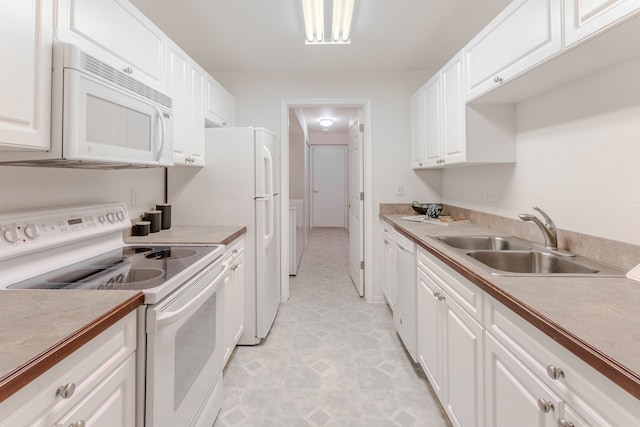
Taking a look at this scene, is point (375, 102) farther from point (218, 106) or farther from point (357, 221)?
point (218, 106)

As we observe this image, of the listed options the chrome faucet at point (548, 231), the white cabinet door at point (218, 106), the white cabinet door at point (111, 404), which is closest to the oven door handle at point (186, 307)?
the white cabinet door at point (111, 404)

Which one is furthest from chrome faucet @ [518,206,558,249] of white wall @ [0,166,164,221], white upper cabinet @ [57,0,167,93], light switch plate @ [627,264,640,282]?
white wall @ [0,166,164,221]

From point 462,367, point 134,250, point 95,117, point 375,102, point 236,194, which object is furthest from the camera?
point 375,102

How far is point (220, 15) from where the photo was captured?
7.18 ft

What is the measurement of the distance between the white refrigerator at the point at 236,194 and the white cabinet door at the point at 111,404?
1.43 m

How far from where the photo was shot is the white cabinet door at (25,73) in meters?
0.93

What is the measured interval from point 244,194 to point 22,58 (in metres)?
1.47

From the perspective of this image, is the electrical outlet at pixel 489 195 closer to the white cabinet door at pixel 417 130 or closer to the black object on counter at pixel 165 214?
the white cabinet door at pixel 417 130

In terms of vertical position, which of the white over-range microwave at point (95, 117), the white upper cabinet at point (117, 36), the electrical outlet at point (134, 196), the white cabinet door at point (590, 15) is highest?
the white upper cabinet at point (117, 36)

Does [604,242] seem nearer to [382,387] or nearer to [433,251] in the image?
[433,251]

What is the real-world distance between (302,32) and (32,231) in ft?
6.89

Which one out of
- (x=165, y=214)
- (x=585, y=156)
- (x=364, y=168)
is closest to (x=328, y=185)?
(x=364, y=168)

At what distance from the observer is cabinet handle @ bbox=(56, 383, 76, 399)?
0.69 meters

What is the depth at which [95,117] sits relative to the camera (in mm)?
1189
